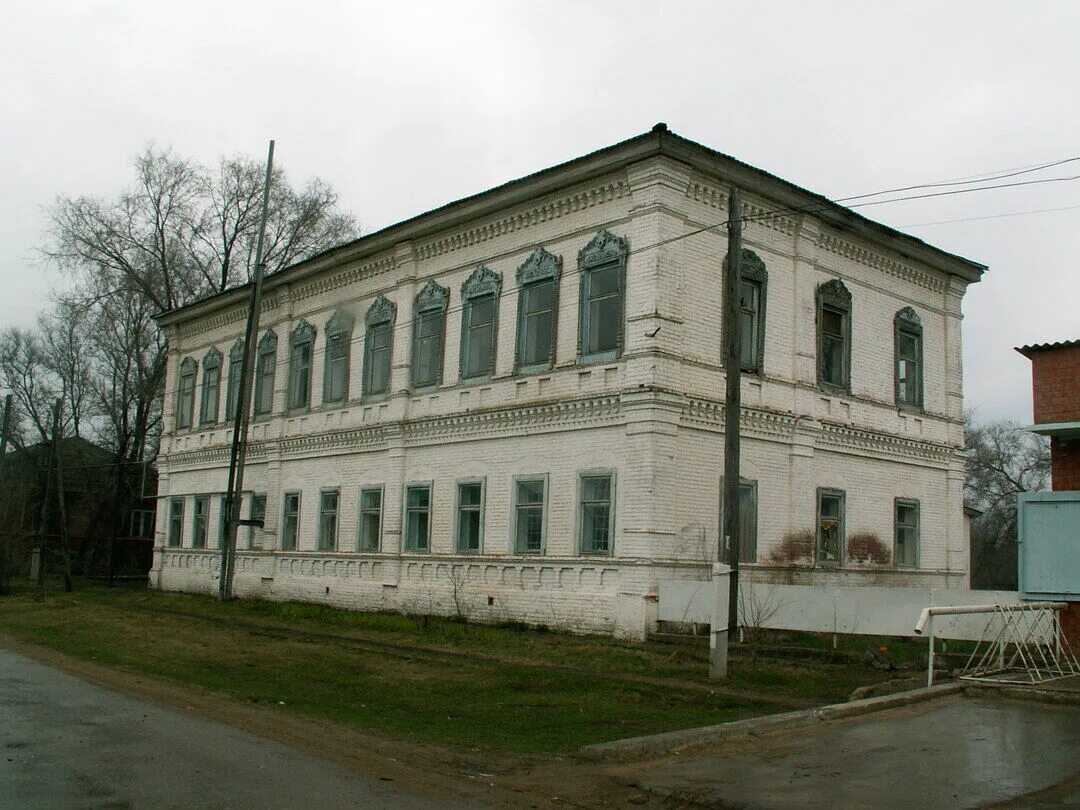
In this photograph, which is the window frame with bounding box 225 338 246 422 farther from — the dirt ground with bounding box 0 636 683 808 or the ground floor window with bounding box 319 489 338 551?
the dirt ground with bounding box 0 636 683 808

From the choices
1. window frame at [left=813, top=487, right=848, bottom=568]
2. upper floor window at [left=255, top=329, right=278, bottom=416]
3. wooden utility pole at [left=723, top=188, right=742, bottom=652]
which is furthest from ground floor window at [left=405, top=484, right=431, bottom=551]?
wooden utility pole at [left=723, top=188, right=742, bottom=652]

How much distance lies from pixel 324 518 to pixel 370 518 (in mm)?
2446

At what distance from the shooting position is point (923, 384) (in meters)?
27.8

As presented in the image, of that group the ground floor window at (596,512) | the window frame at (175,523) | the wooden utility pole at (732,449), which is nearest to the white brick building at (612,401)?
the ground floor window at (596,512)

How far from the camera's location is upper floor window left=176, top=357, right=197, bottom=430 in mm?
39594

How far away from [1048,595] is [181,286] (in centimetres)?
4136

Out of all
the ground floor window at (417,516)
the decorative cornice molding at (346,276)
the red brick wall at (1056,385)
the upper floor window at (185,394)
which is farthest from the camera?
the upper floor window at (185,394)

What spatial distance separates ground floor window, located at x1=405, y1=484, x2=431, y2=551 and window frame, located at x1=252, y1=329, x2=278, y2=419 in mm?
8452

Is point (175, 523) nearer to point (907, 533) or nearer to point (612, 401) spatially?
point (612, 401)

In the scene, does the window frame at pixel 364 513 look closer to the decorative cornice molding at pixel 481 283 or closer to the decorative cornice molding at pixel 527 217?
the decorative cornice molding at pixel 481 283

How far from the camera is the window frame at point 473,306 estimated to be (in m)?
25.6

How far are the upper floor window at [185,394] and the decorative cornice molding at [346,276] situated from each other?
26.3 ft

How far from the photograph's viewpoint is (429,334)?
91.1 feet

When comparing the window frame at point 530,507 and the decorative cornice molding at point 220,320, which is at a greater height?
the decorative cornice molding at point 220,320
